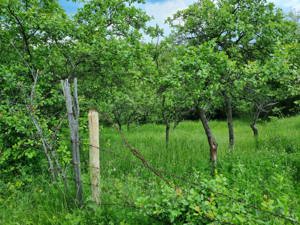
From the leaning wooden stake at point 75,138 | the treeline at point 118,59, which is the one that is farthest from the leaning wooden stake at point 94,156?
the treeline at point 118,59

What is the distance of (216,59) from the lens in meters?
6.12

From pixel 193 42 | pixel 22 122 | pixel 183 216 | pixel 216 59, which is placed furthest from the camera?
pixel 193 42

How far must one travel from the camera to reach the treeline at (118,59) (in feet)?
19.7

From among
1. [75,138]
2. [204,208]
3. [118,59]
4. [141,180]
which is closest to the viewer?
[204,208]

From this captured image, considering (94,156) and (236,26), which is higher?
(236,26)

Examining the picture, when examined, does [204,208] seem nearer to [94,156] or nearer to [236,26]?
[94,156]

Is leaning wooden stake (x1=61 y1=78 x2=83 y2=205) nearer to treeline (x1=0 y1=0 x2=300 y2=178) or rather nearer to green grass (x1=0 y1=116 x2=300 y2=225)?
green grass (x1=0 y1=116 x2=300 y2=225)

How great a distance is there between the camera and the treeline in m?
6.00

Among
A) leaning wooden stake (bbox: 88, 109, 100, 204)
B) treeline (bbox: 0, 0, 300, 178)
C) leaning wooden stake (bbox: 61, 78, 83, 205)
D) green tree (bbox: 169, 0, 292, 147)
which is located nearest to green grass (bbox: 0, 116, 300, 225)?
leaning wooden stake (bbox: 88, 109, 100, 204)

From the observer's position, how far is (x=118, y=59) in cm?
686

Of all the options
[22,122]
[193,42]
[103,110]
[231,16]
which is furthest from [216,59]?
[22,122]

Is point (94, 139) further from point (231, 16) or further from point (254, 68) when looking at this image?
point (231, 16)

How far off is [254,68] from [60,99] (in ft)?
12.8

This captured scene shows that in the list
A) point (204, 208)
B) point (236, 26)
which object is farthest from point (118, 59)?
point (204, 208)
